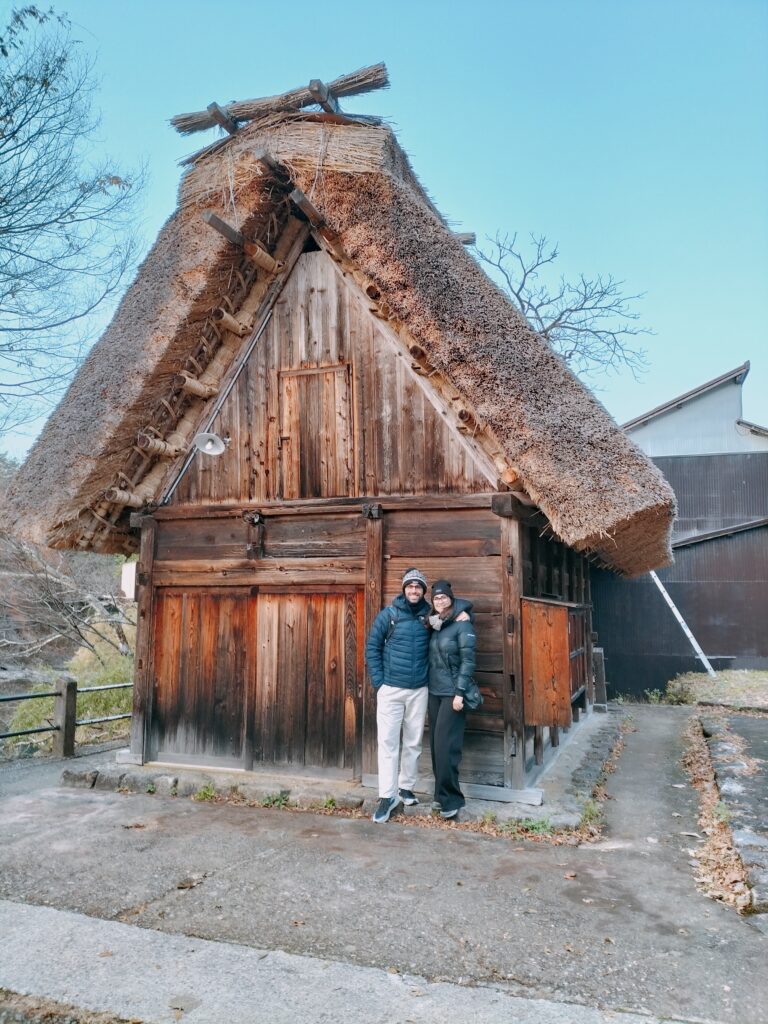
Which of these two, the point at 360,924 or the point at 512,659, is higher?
the point at 512,659

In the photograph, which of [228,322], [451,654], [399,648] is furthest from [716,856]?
[228,322]

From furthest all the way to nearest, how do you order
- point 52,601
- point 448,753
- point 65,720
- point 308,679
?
→ point 52,601 → point 65,720 → point 308,679 → point 448,753

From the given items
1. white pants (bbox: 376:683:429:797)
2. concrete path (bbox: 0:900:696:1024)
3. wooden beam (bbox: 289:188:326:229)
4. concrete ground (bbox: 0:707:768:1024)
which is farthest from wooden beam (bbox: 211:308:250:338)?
concrete path (bbox: 0:900:696:1024)

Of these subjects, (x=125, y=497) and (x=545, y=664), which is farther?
(x=125, y=497)

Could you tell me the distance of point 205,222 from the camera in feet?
21.5

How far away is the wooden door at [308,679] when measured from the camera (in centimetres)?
627

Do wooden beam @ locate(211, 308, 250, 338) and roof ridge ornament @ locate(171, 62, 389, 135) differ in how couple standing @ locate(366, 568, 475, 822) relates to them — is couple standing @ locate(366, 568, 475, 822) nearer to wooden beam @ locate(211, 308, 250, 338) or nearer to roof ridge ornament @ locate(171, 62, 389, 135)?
wooden beam @ locate(211, 308, 250, 338)

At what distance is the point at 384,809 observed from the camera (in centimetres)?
541

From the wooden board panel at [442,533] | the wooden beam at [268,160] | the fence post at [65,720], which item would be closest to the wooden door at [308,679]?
the wooden board panel at [442,533]

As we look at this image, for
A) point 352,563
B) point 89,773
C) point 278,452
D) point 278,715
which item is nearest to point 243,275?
point 278,452

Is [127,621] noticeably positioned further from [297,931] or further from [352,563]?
[297,931]

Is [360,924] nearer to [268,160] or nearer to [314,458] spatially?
[314,458]

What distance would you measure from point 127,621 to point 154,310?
9.85 metres

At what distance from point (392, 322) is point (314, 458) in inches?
57.8
